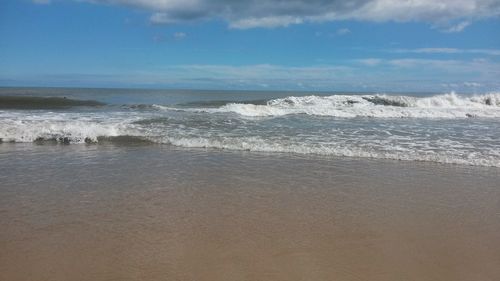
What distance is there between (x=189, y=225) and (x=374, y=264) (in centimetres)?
216

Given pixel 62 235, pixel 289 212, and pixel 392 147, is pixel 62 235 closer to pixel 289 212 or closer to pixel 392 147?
pixel 289 212

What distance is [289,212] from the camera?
5594 mm

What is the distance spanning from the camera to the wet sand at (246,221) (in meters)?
3.92

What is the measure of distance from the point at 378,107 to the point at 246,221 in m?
20.9

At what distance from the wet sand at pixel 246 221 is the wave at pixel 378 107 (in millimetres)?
12874

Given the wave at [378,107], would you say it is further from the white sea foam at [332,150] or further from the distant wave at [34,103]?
the white sea foam at [332,150]

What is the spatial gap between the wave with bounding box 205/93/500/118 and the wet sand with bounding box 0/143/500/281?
12874mm

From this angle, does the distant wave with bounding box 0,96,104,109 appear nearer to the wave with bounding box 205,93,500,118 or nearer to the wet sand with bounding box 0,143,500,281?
the wave with bounding box 205,93,500,118

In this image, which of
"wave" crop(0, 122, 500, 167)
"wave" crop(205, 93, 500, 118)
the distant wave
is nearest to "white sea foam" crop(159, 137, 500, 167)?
"wave" crop(0, 122, 500, 167)

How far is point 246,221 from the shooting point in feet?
17.1

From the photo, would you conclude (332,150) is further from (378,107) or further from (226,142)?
(378,107)

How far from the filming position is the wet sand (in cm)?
392

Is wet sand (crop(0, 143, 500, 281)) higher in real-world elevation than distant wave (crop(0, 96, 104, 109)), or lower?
lower

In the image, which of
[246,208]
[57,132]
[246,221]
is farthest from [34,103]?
[246,221]
